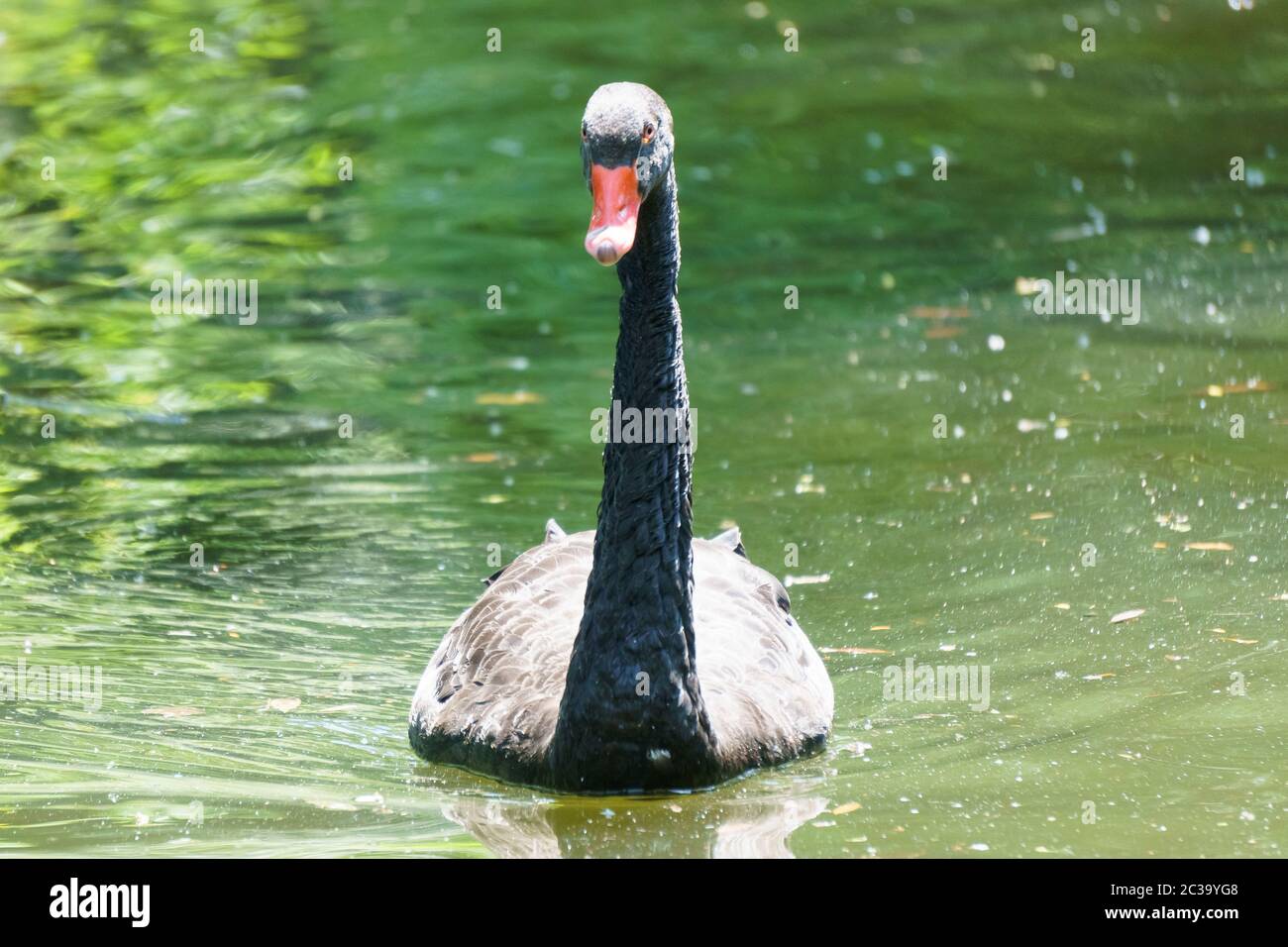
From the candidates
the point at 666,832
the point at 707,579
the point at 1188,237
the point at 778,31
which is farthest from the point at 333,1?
the point at 666,832

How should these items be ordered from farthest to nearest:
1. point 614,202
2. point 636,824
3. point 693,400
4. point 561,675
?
point 693,400 < point 561,675 < point 636,824 < point 614,202

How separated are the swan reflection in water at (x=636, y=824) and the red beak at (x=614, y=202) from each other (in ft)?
6.29

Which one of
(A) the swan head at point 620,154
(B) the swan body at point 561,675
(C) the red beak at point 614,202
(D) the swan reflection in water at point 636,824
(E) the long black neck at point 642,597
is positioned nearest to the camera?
(C) the red beak at point 614,202

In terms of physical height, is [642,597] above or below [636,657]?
above

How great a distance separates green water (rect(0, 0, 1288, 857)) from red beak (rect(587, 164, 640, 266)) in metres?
2.03

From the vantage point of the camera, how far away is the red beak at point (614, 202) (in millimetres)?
5926

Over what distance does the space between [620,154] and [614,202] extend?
174 millimetres

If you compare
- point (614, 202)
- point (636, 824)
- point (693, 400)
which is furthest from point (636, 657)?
point (693, 400)

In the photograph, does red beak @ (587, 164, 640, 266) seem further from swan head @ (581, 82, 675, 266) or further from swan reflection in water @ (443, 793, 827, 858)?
swan reflection in water @ (443, 793, 827, 858)

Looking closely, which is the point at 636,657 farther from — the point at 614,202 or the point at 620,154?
the point at 620,154

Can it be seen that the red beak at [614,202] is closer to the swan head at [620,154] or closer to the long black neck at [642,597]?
the swan head at [620,154]

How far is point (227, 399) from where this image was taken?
1279 centimetres

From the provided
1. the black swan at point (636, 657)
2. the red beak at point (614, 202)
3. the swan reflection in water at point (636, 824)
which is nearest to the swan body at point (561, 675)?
the black swan at point (636, 657)

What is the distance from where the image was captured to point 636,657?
6.70m
